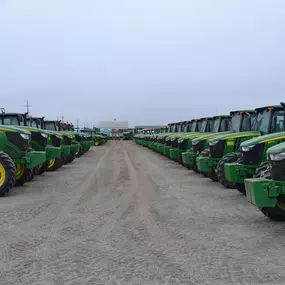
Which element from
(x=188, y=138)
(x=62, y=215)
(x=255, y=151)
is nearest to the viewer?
(x=62, y=215)

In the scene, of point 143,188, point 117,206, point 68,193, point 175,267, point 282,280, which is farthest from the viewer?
point 143,188

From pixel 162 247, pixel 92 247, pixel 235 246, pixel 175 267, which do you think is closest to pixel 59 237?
pixel 92 247

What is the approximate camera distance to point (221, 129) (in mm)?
15883

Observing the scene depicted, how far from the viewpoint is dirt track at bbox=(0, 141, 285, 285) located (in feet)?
16.1

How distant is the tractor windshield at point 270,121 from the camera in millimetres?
10117

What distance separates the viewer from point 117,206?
9.11 metres

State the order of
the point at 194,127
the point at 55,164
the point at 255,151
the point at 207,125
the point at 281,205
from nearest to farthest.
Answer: the point at 281,205 → the point at 255,151 → the point at 55,164 → the point at 207,125 → the point at 194,127

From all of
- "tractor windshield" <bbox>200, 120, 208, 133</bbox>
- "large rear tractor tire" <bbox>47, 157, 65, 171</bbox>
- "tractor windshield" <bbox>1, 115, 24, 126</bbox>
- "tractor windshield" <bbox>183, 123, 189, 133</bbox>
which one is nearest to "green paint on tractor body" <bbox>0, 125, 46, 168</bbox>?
"tractor windshield" <bbox>1, 115, 24, 126</bbox>

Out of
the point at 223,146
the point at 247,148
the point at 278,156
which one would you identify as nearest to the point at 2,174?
the point at 247,148

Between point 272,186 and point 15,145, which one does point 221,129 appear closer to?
point 15,145

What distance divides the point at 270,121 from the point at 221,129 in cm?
553

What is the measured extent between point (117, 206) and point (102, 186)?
3.32 metres

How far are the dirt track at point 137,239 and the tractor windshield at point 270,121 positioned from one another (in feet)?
5.93

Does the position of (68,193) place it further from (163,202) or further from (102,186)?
(163,202)
